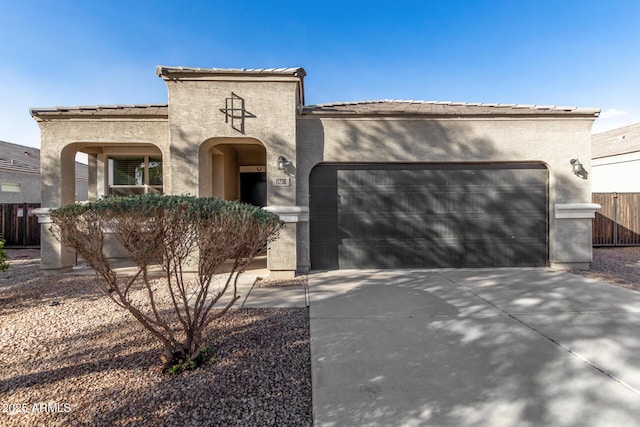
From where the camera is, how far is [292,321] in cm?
418

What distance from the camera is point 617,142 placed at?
1831 centimetres

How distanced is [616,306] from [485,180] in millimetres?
3751

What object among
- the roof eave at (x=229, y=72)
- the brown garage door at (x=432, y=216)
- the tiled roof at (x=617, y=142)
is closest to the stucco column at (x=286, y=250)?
the brown garage door at (x=432, y=216)

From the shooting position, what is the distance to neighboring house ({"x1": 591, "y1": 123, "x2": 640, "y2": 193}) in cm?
1605

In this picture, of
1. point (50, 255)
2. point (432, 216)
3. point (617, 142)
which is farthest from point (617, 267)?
point (617, 142)

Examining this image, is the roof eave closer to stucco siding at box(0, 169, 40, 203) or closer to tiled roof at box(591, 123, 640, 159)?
stucco siding at box(0, 169, 40, 203)

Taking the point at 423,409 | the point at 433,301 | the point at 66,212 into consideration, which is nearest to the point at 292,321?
the point at 423,409

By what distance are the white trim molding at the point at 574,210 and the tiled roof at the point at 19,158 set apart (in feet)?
80.0

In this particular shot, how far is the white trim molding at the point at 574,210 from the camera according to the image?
23.8ft

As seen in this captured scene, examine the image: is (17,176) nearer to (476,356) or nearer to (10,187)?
(10,187)

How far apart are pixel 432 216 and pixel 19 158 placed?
2446cm

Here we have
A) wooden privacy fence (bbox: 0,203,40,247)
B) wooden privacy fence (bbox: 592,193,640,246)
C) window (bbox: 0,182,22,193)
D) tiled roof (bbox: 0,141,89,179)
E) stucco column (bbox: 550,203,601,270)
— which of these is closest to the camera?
stucco column (bbox: 550,203,601,270)

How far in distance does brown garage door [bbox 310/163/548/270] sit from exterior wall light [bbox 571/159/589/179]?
0.69 m

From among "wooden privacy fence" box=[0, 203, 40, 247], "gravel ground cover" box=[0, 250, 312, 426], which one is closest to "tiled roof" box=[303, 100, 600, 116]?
"gravel ground cover" box=[0, 250, 312, 426]
